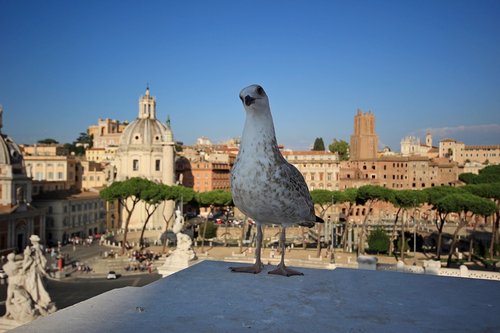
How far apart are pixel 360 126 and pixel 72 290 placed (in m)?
77.3

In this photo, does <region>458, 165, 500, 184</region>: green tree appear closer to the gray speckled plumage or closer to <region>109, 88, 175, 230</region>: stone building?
<region>109, 88, 175, 230</region>: stone building

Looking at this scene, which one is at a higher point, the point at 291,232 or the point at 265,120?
the point at 265,120

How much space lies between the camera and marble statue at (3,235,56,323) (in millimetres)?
13273

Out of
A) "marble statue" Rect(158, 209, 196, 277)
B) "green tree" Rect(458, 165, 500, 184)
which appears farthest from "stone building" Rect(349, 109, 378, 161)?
"marble statue" Rect(158, 209, 196, 277)

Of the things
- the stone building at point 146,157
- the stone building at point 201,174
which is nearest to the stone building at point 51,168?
the stone building at point 146,157

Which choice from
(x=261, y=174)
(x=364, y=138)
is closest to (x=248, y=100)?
(x=261, y=174)

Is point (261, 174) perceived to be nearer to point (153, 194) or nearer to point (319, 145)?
point (153, 194)

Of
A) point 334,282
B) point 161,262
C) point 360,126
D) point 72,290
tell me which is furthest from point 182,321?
point 360,126

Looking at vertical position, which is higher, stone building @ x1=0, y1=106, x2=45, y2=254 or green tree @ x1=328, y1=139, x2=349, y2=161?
green tree @ x1=328, y1=139, x2=349, y2=161

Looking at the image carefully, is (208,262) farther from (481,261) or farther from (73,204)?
(73,204)

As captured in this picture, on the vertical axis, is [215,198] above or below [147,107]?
below

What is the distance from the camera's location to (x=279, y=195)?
18.6 feet

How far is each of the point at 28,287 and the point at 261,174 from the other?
11.6 meters

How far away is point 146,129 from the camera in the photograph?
5756 centimetres
